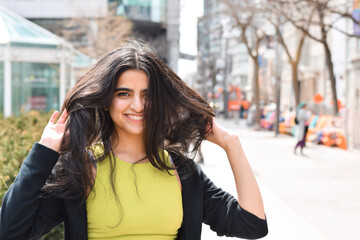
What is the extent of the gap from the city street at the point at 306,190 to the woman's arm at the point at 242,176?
4.09 metres

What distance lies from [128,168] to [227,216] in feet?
1.47

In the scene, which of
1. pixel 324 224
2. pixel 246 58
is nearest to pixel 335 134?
pixel 324 224

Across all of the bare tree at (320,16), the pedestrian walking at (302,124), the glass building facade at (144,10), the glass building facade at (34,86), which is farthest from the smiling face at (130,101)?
the glass building facade at (144,10)

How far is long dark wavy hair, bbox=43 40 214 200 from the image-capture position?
7.31 feet

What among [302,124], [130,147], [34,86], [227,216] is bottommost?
[302,124]

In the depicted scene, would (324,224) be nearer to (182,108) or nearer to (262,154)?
(182,108)

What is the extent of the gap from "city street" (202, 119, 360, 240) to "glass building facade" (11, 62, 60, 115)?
797 centimetres

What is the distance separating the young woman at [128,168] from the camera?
2172 mm

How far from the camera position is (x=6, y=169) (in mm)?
4145

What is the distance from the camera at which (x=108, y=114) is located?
8.09 ft

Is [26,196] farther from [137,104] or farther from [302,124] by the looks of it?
[302,124]

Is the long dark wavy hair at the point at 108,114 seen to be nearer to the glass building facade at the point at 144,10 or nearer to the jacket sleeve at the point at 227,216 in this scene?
the jacket sleeve at the point at 227,216

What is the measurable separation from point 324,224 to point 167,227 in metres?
5.52

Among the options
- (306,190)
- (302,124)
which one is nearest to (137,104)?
(306,190)
